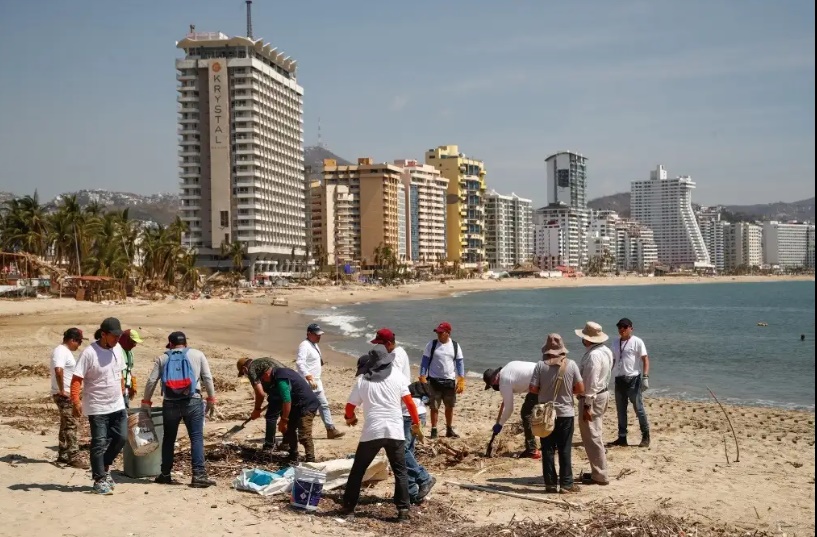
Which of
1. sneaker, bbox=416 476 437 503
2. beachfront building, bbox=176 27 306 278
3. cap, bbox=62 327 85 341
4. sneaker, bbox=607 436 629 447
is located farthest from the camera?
beachfront building, bbox=176 27 306 278

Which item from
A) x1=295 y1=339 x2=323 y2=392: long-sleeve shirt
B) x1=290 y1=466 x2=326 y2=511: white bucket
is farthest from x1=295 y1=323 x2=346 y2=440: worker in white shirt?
x1=290 y1=466 x2=326 y2=511: white bucket

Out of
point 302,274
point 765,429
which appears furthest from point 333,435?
point 302,274

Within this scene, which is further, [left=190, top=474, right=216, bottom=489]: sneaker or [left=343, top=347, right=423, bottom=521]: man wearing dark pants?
[left=190, top=474, right=216, bottom=489]: sneaker

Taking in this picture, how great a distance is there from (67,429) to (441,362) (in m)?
4.58

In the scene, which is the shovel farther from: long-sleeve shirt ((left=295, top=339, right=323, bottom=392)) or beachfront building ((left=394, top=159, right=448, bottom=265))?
beachfront building ((left=394, top=159, right=448, bottom=265))

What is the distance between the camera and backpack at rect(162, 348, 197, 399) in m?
7.97

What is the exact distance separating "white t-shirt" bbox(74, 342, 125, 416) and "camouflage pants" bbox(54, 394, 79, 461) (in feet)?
3.32

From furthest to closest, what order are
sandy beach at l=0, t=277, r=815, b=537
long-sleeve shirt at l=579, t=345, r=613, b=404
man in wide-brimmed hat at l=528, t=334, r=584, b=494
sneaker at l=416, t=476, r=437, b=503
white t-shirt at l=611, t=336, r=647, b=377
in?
white t-shirt at l=611, t=336, r=647, b=377
long-sleeve shirt at l=579, t=345, r=613, b=404
man in wide-brimmed hat at l=528, t=334, r=584, b=494
sneaker at l=416, t=476, r=437, b=503
sandy beach at l=0, t=277, r=815, b=537

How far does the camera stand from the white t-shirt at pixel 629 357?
10711 mm

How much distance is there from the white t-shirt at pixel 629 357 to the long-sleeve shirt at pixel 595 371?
196 cm

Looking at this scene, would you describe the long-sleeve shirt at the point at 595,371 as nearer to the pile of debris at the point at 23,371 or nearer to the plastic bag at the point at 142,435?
the plastic bag at the point at 142,435

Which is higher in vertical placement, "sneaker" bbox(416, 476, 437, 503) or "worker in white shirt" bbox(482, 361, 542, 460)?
"worker in white shirt" bbox(482, 361, 542, 460)

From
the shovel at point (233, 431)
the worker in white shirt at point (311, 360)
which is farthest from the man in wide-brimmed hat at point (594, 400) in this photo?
the shovel at point (233, 431)

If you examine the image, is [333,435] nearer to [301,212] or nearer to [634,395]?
[634,395]
